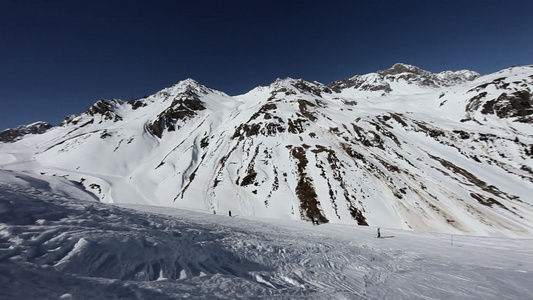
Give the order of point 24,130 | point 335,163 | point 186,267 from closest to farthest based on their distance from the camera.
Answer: point 186,267 → point 335,163 → point 24,130

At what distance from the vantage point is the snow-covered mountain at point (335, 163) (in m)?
42.2

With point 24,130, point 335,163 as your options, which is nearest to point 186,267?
point 335,163

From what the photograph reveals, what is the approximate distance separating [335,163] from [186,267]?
5073 centimetres

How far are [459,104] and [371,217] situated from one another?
10194 cm

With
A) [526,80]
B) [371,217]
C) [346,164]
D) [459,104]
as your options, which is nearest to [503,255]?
[371,217]

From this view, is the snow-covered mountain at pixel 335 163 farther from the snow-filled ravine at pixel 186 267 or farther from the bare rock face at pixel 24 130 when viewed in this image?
the bare rock face at pixel 24 130

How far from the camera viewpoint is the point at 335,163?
54781mm

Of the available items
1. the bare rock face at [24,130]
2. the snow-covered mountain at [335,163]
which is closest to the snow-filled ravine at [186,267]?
the snow-covered mountain at [335,163]

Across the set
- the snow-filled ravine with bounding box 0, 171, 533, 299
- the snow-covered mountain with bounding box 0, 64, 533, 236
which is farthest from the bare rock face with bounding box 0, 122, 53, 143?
the snow-filled ravine with bounding box 0, 171, 533, 299

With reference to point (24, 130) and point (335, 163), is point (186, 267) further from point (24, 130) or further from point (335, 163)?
→ point (24, 130)

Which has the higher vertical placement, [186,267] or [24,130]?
[24,130]

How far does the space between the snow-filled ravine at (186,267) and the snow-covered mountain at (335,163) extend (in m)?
29.3

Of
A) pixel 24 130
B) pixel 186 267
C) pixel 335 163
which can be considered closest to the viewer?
pixel 186 267

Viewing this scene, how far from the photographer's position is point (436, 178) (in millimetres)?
49531
